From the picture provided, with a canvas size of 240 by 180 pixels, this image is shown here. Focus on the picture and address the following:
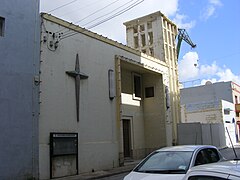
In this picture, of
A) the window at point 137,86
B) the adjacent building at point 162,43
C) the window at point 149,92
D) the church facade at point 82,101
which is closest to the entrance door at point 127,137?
the church facade at point 82,101

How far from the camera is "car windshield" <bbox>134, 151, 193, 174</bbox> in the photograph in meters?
6.56

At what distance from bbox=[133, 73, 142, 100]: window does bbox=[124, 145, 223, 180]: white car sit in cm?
1587

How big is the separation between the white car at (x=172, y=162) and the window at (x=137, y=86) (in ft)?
52.1

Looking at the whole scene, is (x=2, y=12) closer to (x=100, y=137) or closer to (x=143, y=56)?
(x=100, y=137)

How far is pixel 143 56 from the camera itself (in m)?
22.3

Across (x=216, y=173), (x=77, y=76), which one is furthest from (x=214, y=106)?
(x=216, y=173)

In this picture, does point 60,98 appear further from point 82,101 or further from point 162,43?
point 162,43

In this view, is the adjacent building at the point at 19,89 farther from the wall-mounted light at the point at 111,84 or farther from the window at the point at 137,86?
the window at the point at 137,86

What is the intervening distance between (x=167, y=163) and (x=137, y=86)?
56.9 ft

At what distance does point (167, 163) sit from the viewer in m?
6.91

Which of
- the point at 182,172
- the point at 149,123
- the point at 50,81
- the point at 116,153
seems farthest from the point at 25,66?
the point at 149,123

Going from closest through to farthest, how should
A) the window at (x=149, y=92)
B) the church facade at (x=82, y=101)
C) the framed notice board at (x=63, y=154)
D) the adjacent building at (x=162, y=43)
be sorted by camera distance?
the framed notice board at (x=63, y=154)
the church facade at (x=82, y=101)
the window at (x=149, y=92)
the adjacent building at (x=162, y=43)

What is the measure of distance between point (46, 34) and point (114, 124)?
650 cm

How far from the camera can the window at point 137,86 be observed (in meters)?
23.7
